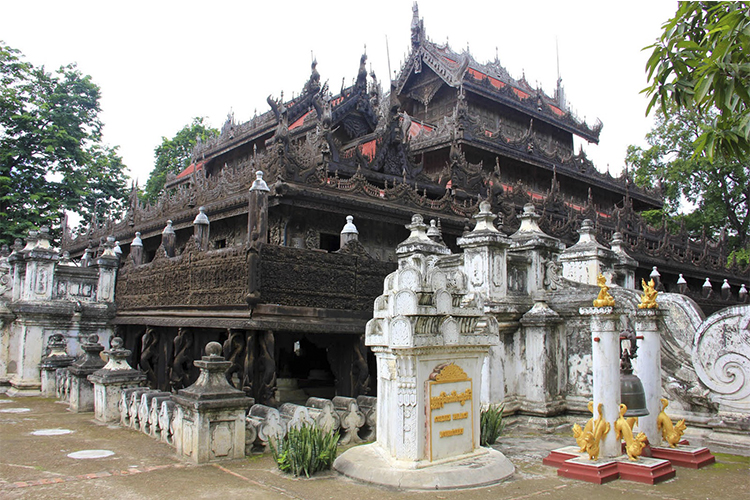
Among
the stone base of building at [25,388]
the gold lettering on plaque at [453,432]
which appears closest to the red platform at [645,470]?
the gold lettering on plaque at [453,432]

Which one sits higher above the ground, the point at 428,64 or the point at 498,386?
the point at 428,64

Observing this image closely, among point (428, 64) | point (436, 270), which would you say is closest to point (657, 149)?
point (428, 64)

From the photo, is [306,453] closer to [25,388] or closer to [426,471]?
[426,471]

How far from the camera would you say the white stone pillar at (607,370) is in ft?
22.6

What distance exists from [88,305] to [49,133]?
16091 mm

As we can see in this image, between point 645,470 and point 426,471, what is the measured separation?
97.5 inches

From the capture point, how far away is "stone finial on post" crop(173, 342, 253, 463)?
24.2 feet

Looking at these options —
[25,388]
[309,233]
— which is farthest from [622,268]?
[25,388]

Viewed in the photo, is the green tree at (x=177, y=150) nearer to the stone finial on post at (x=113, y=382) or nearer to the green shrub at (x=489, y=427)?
the stone finial on post at (x=113, y=382)

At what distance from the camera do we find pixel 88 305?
52.9ft

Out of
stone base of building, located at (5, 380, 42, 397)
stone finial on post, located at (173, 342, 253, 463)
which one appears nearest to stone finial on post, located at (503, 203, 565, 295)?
stone finial on post, located at (173, 342, 253, 463)

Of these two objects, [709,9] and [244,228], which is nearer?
[709,9]

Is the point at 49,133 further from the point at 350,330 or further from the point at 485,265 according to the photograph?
the point at 485,265

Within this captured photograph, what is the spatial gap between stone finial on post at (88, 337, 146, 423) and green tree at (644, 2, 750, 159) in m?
A: 9.41
